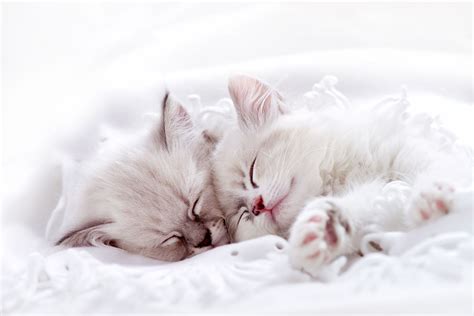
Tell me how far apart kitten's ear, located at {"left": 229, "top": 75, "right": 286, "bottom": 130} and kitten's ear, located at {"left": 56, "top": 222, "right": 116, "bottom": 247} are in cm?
35

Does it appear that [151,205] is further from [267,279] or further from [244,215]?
[267,279]

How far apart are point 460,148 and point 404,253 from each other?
1.33 ft

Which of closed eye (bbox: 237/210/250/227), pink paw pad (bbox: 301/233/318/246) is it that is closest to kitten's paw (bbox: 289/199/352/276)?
pink paw pad (bbox: 301/233/318/246)

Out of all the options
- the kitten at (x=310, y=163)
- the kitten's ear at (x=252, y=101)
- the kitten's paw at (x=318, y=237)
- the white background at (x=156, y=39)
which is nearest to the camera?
the kitten's paw at (x=318, y=237)

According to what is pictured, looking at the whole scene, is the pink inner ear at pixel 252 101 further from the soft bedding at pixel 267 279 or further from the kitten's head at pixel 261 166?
the soft bedding at pixel 267 279

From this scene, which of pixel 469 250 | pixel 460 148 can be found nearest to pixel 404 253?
pixel 469 250

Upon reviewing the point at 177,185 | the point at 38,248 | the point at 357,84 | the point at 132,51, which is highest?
the point at 132,51

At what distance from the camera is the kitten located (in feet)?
3.20

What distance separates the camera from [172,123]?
1229 mm

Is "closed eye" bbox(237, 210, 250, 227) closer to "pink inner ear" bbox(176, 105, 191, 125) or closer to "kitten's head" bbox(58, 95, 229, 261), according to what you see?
"kitten's head" bbox(58, 95, 229, 261)

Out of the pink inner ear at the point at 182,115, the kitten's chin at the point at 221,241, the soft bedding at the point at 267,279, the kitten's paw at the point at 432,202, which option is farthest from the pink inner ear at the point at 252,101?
the kitten's paw at the point at 432,202

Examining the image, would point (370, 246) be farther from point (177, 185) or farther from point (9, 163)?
point (9, 163)

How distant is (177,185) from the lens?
115 centimetres

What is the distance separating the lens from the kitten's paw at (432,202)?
83cm
